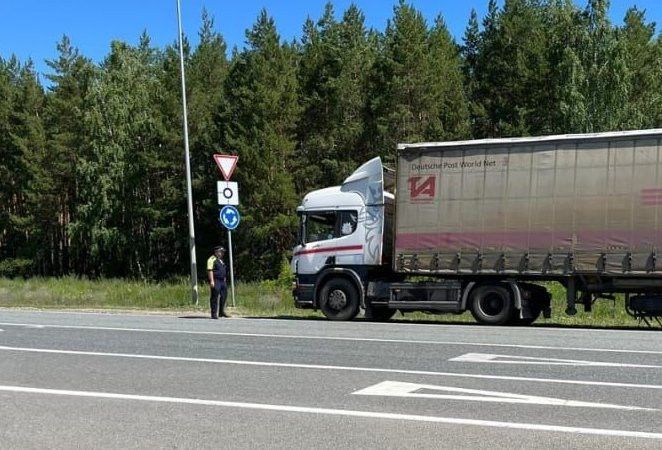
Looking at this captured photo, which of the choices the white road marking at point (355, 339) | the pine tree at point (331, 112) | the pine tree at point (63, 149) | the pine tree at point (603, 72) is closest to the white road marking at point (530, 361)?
the white road marking at point (355, 339)

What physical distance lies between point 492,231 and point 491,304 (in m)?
1.60

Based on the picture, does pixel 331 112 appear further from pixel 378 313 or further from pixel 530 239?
pixel 530 239

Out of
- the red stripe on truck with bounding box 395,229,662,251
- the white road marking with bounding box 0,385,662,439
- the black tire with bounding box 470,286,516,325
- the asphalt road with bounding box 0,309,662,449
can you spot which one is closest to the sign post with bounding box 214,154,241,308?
the red stripe on truck with bounding box 395,229,662,251

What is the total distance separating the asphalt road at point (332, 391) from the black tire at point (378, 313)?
4554 millimetres

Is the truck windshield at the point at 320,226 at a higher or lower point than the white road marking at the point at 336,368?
higher

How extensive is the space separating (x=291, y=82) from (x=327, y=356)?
36757mm

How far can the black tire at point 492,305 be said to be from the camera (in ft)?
55.9

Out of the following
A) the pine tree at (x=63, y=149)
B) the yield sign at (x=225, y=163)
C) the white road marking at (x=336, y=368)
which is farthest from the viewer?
the pine tree at (x=63, y=149)

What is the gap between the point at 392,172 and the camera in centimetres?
1923

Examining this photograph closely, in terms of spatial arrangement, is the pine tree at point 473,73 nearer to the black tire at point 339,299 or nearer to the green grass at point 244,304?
the green grass at point 244,304

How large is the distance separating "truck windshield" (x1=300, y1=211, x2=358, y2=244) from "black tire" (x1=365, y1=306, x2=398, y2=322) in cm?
184

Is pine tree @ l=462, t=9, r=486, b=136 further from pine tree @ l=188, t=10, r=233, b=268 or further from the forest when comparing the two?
pine tree @ l=188, t=10, r=233, b=268

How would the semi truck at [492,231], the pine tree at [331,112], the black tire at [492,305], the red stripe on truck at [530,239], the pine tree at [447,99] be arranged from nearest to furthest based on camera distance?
the red stripe on truck at [530,239], the semi truck at [492,231], the black tire at [492,305], the pine tree at [447,99], the pine tree at [331,112]

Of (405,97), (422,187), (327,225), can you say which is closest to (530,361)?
(422,187)
